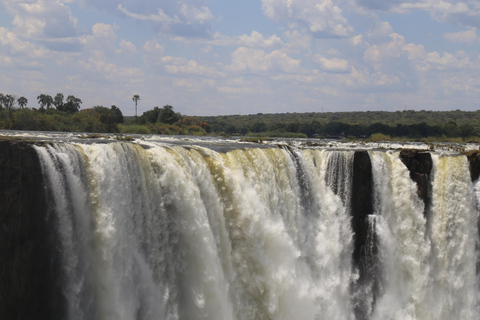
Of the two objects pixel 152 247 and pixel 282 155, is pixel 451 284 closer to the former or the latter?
pixel 282 155

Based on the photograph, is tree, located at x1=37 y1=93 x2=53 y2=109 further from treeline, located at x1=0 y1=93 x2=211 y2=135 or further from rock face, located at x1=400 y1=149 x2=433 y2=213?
rock face, located at x1=400 y1=149 x2=433 y2=213

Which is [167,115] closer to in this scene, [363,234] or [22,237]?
[363,234]

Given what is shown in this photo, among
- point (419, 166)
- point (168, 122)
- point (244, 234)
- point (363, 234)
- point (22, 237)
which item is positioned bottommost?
point (363, 234)

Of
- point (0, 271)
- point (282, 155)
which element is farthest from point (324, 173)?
point (0, 271)

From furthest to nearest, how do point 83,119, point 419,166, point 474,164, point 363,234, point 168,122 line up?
point 168,122 < point 83,119 < point 474,164 < point 419,166 < point 363,234

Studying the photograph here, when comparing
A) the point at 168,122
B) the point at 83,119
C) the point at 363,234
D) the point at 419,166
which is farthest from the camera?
the point at 168,122

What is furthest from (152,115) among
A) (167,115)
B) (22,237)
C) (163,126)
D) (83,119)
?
(22,237)

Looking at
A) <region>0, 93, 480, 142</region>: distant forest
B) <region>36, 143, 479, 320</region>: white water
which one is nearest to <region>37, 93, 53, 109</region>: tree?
<region>0, 93, 480, 142</region>: distant forest
